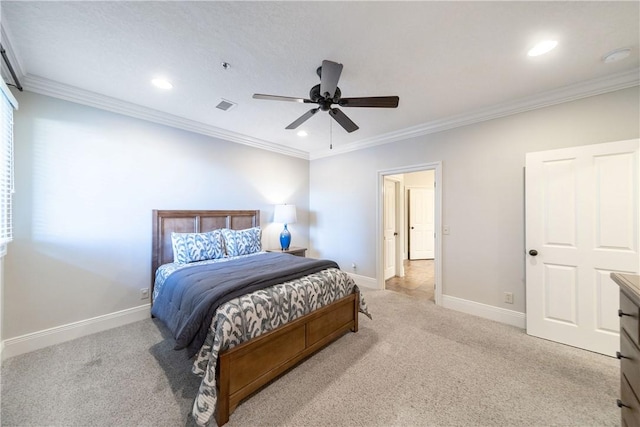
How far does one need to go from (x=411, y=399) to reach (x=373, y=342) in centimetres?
73

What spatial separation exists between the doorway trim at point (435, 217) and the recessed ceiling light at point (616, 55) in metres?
1.63

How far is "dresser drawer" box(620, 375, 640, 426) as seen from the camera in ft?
3.31

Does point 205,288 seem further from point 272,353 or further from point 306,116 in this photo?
point 306,116

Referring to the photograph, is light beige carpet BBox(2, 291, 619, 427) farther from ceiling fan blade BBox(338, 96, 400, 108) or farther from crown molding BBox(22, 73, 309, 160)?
crown molding BBox(22, 73, 309, 160)

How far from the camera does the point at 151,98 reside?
2695 millimetres

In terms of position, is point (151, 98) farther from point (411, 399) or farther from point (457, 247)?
point (457, 247)

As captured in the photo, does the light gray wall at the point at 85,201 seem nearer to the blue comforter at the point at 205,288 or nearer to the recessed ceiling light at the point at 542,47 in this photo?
the blue comforter at the point at 205,288

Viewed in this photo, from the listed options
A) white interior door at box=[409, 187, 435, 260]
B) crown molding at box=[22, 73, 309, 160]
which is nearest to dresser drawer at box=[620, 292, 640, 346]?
crown molding at box=[22, 73, 309, 160]

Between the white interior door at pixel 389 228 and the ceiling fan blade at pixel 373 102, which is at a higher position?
the ceiling fan blade at pixel 373 102

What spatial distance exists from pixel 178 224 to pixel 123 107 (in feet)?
4.99

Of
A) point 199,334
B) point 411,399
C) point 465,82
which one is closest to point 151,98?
point 199,334

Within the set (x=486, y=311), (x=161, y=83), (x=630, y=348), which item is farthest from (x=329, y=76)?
(x=486, y=311)

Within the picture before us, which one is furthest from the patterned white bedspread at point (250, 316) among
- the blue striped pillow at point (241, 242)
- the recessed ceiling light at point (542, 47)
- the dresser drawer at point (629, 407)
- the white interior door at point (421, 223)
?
the white interior door at point (421, 223)

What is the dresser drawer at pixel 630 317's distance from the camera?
3.22ft
